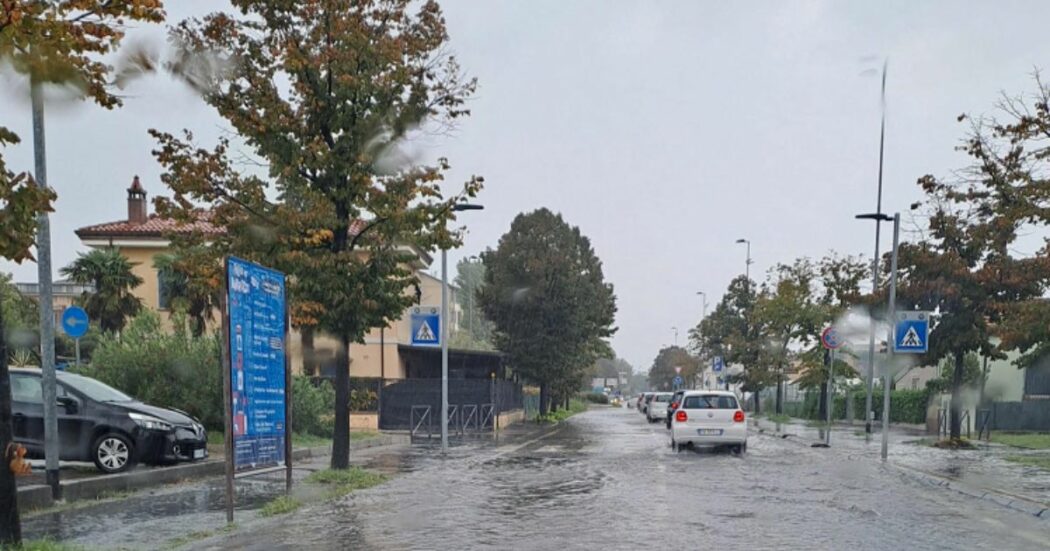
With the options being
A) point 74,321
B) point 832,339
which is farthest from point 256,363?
point 832,339

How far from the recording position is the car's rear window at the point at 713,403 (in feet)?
74.6

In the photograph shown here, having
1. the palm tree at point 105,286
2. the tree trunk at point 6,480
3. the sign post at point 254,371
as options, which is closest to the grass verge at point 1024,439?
the sign post at point 254,371

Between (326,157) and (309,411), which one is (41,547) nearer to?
(326,157)

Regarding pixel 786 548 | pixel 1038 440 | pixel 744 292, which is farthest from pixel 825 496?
pixel 744 292

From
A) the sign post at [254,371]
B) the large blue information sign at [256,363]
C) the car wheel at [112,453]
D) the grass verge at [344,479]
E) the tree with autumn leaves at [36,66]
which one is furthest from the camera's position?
the grass verge at [344,479]

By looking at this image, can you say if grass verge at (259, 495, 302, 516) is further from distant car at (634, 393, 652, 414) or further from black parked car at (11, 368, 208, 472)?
distant car at (634, 393, 652, 414)

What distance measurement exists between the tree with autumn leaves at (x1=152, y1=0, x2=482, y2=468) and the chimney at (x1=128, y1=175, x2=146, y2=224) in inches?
1204

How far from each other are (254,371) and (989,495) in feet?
37.2

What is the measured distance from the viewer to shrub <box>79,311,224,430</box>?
789 inches

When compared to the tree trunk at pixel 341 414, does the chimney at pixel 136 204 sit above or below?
above

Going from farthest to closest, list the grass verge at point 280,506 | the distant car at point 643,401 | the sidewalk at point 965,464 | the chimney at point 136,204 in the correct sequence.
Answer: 1. the distant car at point 643,401
2. the chimney at point 136,204
3. the sidewalk at point 965,464
4. the grass verge at point 280,506

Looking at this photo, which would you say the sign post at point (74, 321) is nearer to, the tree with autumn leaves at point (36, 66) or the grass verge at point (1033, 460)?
the tree with autumn leaves at point (36, 66)

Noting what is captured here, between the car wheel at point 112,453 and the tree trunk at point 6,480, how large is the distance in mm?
6297

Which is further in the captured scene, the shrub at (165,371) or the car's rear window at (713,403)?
the car's rear window at (713,403)
